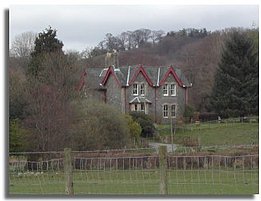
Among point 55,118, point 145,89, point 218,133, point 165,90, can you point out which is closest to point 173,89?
point 165,90

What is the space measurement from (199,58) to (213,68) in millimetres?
1603

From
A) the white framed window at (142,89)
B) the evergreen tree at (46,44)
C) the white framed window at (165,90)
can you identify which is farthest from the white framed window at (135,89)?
the evergreen tree at (46,44)

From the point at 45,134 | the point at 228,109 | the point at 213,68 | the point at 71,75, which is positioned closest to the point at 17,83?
the point at 45,134

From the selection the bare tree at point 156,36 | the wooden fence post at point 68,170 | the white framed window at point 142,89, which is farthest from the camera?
the white framed window at point 142,89

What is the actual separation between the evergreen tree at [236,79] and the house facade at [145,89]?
8.84ft

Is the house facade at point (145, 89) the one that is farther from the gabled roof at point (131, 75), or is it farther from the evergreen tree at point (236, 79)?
the evergreen tree at point (236, 79)

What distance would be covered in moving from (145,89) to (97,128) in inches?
569

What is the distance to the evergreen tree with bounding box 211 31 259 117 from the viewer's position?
27.9 m

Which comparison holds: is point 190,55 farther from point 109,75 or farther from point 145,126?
point 145,126

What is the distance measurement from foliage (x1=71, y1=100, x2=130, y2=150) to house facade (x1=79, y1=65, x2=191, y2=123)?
979 centimetres

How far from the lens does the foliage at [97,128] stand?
15.0 m

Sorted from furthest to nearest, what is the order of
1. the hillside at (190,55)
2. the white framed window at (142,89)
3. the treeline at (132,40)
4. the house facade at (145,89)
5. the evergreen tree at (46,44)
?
the hillside at (190,55) < the white framed window at (142,89) < the house facade at (145,89) < the treeline at (132,40) < the evergreen tree at (46,44)

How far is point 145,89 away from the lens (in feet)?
99.9

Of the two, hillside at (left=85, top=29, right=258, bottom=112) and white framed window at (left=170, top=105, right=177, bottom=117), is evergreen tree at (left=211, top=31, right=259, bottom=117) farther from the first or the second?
white framed window at (left=170, top=105, right=177, bottom=117)
